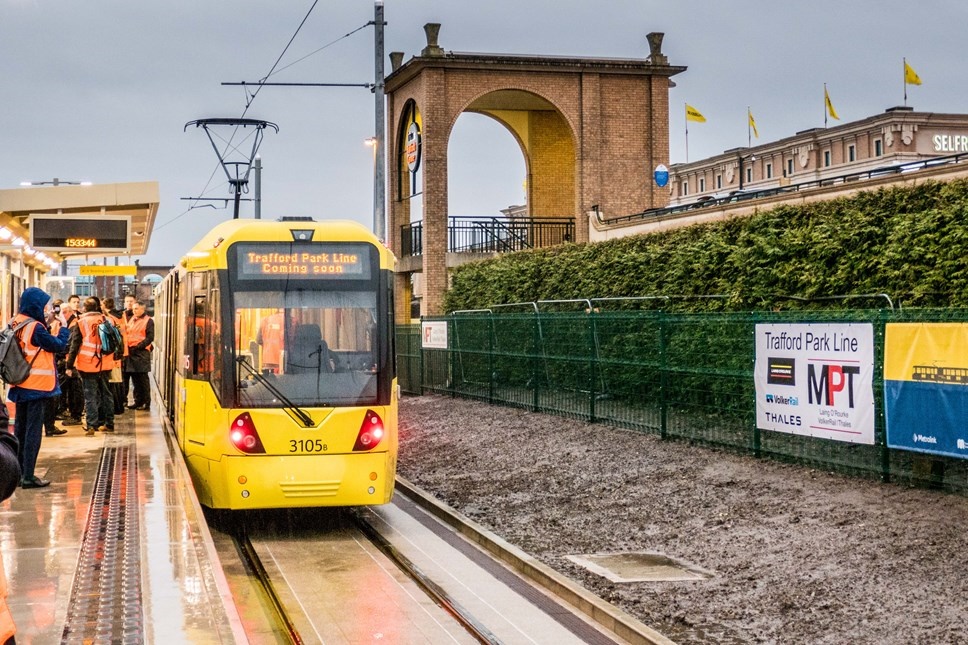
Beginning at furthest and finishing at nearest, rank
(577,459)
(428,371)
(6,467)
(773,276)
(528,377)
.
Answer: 1. (428,371)
2. (528,377)
3. (773,276)
4. (577,459)
5. (6,467)

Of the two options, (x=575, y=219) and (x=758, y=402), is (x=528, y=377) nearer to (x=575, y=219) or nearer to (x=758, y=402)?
(x=758, y=402)

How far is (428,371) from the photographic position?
94.8 feet

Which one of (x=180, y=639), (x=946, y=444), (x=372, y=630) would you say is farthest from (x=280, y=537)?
(x=946, y=444)

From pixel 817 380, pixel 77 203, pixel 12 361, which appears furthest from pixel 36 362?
pixel 77 203

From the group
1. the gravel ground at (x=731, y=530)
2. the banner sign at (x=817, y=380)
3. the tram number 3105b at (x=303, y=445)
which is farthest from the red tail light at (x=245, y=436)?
the banner sign at (x=817, y=380)

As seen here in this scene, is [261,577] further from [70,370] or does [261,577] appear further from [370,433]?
[70,370]

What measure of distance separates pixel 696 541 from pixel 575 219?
25377 millimetres

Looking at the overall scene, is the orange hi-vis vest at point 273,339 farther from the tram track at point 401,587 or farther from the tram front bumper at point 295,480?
the tram track at point 401,587

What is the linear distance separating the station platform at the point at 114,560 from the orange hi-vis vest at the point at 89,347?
9.67ft

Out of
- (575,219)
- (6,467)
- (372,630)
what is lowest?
(372,630)

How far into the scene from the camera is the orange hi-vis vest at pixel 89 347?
16.2 m

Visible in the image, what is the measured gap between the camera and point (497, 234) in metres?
36.2

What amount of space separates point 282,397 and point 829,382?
5708 millimetres

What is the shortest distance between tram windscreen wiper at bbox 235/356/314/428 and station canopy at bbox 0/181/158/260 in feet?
31.2
